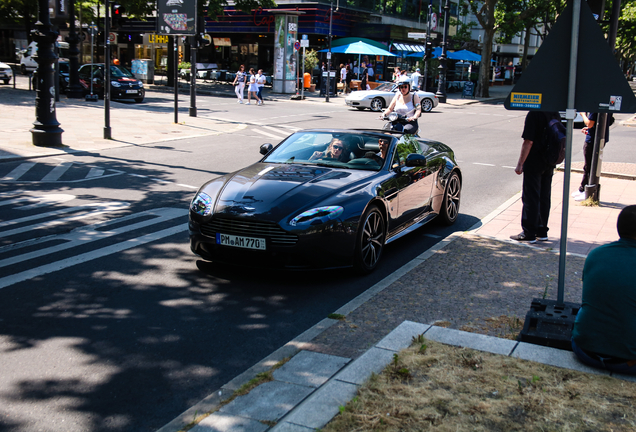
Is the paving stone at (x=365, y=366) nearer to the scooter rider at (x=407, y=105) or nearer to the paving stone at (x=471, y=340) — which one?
the paving stone at (x=471, y=340)

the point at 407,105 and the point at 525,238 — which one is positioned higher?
the point at 407,105

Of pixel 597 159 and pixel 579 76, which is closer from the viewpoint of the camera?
pixel 579 76

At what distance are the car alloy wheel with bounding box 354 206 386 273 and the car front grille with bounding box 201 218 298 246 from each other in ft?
2.65

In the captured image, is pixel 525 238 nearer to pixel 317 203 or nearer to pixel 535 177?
pixel 535 177

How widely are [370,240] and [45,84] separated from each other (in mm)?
11101

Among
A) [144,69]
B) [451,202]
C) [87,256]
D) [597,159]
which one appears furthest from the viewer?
[144,69]

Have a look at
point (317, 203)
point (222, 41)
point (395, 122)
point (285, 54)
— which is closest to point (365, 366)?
point (317, 203)

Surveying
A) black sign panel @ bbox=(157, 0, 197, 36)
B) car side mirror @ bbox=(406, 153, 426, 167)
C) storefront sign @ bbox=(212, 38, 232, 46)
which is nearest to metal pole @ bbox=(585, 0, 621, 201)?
car side mirror @ bbox=(406, 153, 426, 167)

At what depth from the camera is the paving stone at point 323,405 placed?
11.1 ft

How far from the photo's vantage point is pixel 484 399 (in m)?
3.61

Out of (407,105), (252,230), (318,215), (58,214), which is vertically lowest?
(58,214)

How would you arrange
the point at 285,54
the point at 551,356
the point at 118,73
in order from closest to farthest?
the point at 551,356 → the point at 118,73 → the point at 285,54

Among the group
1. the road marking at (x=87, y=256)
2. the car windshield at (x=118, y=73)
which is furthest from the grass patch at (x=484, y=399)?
the car windshield at (x=118, y=73)

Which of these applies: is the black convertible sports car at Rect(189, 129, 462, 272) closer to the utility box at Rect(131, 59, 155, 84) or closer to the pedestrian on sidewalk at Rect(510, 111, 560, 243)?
the pedestrian on sidewalk at Rect(510, 111, 560, 243)
